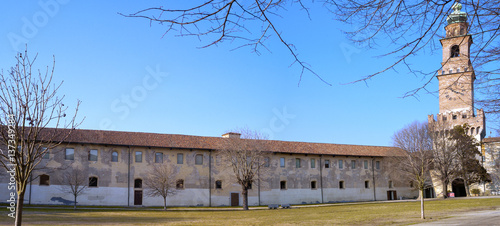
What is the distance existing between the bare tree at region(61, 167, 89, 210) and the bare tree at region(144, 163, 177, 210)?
18.8 feet

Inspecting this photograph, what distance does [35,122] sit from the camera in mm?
8922

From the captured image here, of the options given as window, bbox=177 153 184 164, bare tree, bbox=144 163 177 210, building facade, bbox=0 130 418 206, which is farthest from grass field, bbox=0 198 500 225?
window, bbox=177 153 184 164

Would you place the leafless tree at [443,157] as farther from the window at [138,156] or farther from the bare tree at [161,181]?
the window at [138,156]

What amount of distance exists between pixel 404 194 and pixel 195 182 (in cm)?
2932

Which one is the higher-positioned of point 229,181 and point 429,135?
point 429,135

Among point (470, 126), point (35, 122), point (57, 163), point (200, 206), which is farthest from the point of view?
point (470, 126)

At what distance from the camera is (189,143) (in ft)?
157

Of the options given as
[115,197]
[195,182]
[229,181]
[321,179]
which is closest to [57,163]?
[115,197]

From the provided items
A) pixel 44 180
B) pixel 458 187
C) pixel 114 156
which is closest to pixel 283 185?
pixel 114 156

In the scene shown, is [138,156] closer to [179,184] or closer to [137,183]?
[137,183]

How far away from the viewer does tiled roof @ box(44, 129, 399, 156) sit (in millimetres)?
43875

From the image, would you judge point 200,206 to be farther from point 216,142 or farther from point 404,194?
point 404,194

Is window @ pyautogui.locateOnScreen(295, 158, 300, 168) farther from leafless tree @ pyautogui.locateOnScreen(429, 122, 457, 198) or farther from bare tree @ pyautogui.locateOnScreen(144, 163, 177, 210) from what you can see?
leafless tree @ pyautogui.locateOnScreen(429, 122, 457, 198)

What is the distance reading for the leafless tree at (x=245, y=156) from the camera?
41.8 m
